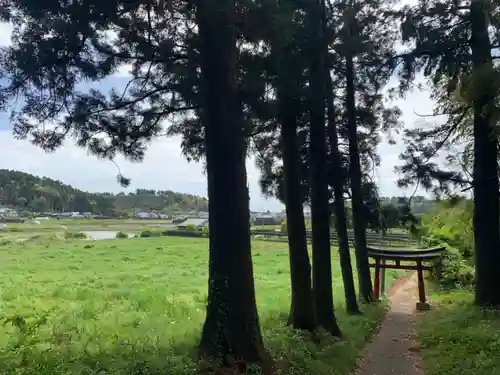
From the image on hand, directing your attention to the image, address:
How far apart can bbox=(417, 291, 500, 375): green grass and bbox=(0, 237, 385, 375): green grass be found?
1.30 m

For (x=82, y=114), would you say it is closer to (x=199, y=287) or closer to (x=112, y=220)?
(x=199, y=287)

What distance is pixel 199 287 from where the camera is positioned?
23.0m

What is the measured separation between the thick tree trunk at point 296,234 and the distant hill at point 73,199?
32.8 metres

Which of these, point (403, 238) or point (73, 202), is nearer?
point (403, 238)

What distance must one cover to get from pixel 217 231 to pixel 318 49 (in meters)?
4.14

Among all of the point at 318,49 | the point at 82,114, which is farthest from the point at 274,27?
the point at 82,114

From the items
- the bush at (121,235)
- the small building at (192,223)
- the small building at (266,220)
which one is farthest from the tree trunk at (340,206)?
the small building at (266,220)

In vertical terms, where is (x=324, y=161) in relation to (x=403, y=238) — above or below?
above

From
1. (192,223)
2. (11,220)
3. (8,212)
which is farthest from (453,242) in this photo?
(11,220)

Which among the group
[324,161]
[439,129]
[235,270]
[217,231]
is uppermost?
[439,129]

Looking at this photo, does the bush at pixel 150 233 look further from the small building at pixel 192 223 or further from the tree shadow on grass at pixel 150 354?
the tree shadow on grass at pixel 150 354

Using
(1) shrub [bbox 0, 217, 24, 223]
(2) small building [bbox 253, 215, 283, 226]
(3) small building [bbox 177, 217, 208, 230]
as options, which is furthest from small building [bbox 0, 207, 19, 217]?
(2) small building [bbox 253, 215, 283, 226]

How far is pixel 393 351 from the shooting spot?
9.76 m

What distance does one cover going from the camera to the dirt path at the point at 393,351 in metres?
8.27
